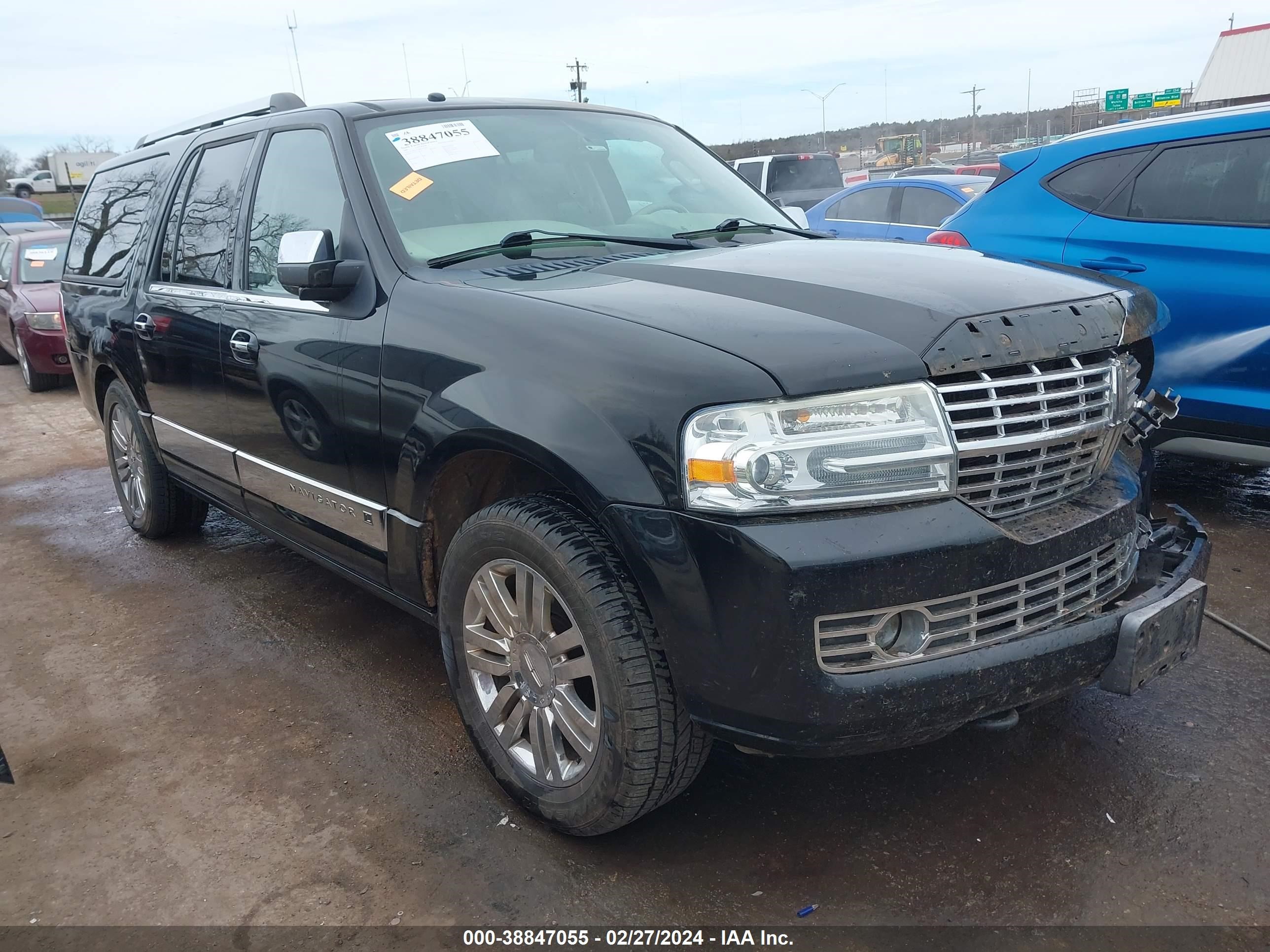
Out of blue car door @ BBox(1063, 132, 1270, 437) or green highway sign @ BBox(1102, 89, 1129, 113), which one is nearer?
blue car door @ BBox(1063, 132, 1270, 437)

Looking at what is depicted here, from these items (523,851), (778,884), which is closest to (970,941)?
(778,884)

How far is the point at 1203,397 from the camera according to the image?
4266 mm

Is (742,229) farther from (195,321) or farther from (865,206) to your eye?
(865,206)

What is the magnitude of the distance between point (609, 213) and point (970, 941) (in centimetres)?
232

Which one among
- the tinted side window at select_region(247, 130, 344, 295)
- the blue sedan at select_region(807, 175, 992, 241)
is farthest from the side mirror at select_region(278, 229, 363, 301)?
the blue sedan at select_region(807, 175, 992, 241)

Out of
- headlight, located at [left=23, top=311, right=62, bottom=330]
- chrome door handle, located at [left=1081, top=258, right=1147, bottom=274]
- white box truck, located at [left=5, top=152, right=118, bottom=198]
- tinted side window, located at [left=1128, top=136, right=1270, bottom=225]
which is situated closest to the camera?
tinted side window, located at [left=1128, top=136, right=1270, bottom=225]

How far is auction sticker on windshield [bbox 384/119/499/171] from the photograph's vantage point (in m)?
3.21

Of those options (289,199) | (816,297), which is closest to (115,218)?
(289,199)

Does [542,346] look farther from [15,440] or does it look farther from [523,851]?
[15,440]

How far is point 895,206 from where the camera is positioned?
10.6m

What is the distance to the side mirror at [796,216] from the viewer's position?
387 centimetres

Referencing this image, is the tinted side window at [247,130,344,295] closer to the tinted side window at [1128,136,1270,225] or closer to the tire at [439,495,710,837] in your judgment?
the tire at [439,495,710,837]

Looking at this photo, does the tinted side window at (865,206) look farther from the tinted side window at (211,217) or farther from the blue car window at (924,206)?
the tinted side window at (211,217)

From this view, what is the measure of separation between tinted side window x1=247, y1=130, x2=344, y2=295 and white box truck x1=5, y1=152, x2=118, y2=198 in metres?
53.8
